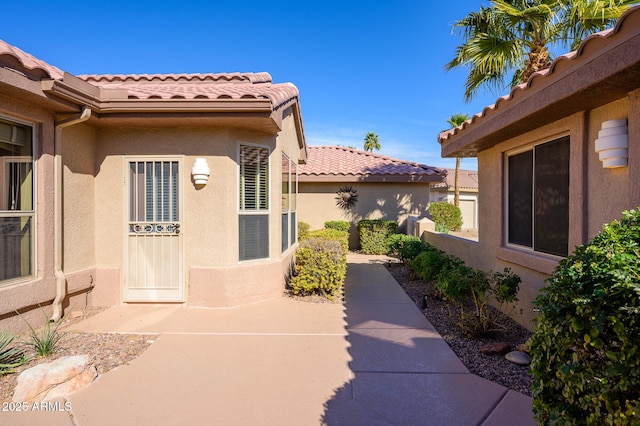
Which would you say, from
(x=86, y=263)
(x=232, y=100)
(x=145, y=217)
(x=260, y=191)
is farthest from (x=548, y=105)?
(x=86, y=263)

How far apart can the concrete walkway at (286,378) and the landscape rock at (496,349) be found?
458mm

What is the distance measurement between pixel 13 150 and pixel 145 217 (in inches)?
82.5

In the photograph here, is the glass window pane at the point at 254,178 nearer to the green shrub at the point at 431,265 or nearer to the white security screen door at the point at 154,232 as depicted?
the white security screen door at the point at 154,232

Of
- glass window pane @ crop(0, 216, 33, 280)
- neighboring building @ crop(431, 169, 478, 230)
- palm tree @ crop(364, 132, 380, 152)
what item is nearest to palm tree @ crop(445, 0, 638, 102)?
glass window pane @ crop(0, 216, 33, 280)

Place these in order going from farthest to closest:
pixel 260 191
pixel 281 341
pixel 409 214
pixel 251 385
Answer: pixel 409 214 < pixel 260 191 < pixel 281 341 < pixel 251 385

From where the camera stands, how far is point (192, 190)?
6227mm

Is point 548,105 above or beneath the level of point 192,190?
above

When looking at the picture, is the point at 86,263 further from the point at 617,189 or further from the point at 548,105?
the point at 617,189

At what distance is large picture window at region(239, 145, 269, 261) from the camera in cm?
651

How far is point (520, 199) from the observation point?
18.8 ft

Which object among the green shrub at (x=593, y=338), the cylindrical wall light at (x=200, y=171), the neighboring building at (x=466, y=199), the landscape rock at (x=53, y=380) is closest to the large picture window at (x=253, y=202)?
the cylindrical wall light at (x=200, y=171)

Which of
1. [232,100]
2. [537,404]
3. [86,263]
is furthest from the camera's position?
[86,263]

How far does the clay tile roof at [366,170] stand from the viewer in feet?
45.2

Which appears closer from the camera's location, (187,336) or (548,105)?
(548,105)
